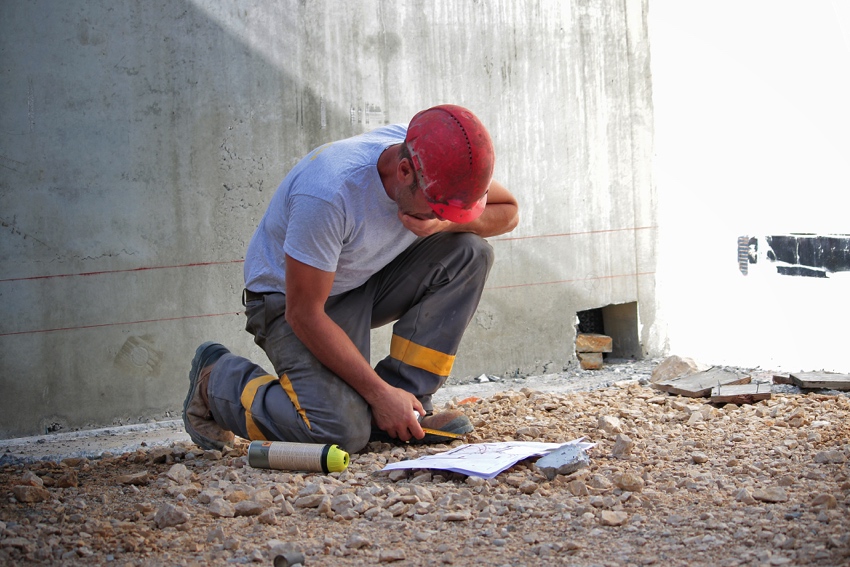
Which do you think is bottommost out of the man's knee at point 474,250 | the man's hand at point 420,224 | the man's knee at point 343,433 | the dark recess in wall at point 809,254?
the man's knee at point 343,433

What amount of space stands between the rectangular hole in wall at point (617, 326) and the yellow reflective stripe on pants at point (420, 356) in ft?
5.87

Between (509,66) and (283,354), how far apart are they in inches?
80.1

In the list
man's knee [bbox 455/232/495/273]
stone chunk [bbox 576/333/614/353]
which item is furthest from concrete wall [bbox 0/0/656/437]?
man's knee [bbox 455/232/495/273]

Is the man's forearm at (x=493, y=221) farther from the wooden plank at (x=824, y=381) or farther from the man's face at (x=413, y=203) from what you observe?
the wooden plank at (x=824, y=381)

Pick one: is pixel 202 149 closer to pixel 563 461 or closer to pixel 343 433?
pixel 343 433

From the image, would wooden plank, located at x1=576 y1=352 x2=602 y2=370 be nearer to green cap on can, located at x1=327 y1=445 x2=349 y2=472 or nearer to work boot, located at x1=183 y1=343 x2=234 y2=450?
work boot, located at x1=183 y1=343 x2=234 y2=450

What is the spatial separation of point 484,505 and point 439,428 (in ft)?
2.26

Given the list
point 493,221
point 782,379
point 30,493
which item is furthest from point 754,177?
point 30,493

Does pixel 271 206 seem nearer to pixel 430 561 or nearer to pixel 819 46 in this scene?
pixel 430 561

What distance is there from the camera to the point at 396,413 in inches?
99.2

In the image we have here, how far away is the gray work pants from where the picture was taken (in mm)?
2590

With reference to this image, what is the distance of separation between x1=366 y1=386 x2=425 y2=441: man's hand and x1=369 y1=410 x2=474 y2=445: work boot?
64mm

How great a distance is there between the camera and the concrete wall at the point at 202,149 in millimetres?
3244

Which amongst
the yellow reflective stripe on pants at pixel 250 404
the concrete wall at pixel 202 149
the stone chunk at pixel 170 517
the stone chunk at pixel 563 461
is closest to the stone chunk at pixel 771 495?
the stone chunk at pixel 563 461
